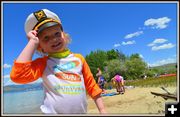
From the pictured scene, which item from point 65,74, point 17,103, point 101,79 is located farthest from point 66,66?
point 17,103

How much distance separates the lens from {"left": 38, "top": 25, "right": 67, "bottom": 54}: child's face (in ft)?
9.44

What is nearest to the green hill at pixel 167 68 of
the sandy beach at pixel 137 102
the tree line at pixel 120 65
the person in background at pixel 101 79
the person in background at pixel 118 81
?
the tree line at pixel 120 65

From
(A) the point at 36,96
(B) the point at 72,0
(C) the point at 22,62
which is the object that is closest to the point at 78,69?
(C) the point at 22,62

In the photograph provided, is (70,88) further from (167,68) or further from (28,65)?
(167,68)

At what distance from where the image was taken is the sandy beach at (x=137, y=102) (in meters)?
3.70

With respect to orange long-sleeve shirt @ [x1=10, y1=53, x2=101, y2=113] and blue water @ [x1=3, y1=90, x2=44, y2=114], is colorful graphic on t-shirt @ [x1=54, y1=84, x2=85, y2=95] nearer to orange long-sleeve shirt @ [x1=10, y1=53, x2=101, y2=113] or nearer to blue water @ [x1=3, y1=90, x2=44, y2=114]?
orange long-sleeve shirt @ [x1=10, y1=53, x2=101, y2=113]

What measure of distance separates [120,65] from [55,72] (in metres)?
1.10

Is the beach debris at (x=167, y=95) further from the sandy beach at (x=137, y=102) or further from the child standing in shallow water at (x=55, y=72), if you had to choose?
the child standing in shallow water at (x=55, y=72)

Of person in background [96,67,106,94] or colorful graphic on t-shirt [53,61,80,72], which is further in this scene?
person in background [96,67,106,94]

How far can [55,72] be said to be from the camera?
2846 mm

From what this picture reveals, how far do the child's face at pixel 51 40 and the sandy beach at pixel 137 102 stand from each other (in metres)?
1.03

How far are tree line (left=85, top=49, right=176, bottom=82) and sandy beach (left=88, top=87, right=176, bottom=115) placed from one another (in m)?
0.16

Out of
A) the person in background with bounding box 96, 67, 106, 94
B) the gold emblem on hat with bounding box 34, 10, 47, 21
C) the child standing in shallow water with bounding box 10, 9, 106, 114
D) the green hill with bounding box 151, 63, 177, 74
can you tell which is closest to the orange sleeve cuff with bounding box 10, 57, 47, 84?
the child standing in shallow water with bounding box 10, 9, 106, 114

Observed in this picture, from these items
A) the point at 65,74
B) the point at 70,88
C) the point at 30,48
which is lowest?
the point at 70,88
